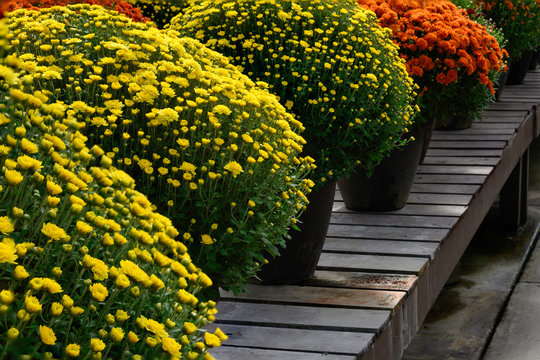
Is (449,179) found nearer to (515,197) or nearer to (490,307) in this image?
(490,307)

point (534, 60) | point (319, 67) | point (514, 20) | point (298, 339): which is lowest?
point (534, 60)

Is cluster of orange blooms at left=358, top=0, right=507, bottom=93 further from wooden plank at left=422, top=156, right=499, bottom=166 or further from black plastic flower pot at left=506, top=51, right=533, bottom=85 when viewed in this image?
black plastic flower pot at left=506, top=51, right=533, bottom=85

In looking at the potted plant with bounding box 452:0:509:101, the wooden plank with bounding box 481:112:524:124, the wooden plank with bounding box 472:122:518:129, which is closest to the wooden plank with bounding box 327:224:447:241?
the potted plant with bounding box 452:0:509:101

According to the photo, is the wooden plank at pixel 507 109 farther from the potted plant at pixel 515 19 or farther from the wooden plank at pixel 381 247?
the wooden plank at pixel 381 247

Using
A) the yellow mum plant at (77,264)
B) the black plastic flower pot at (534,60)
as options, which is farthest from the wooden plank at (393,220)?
the black plastic flower pot at (534,60)

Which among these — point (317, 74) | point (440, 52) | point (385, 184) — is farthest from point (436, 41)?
point (317, 74)

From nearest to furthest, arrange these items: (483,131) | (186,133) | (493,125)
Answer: (186,133)
(483,131)
(493,125)

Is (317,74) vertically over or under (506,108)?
over

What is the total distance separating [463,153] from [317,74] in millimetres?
2585

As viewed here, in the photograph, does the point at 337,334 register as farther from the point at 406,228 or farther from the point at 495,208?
the point at 495,208

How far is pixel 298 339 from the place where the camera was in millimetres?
2576

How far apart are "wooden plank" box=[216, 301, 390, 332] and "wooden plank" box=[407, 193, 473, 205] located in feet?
5.09

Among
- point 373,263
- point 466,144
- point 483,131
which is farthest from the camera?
point 483,131

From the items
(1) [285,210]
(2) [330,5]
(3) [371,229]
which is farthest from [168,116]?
(3) [371,229]
